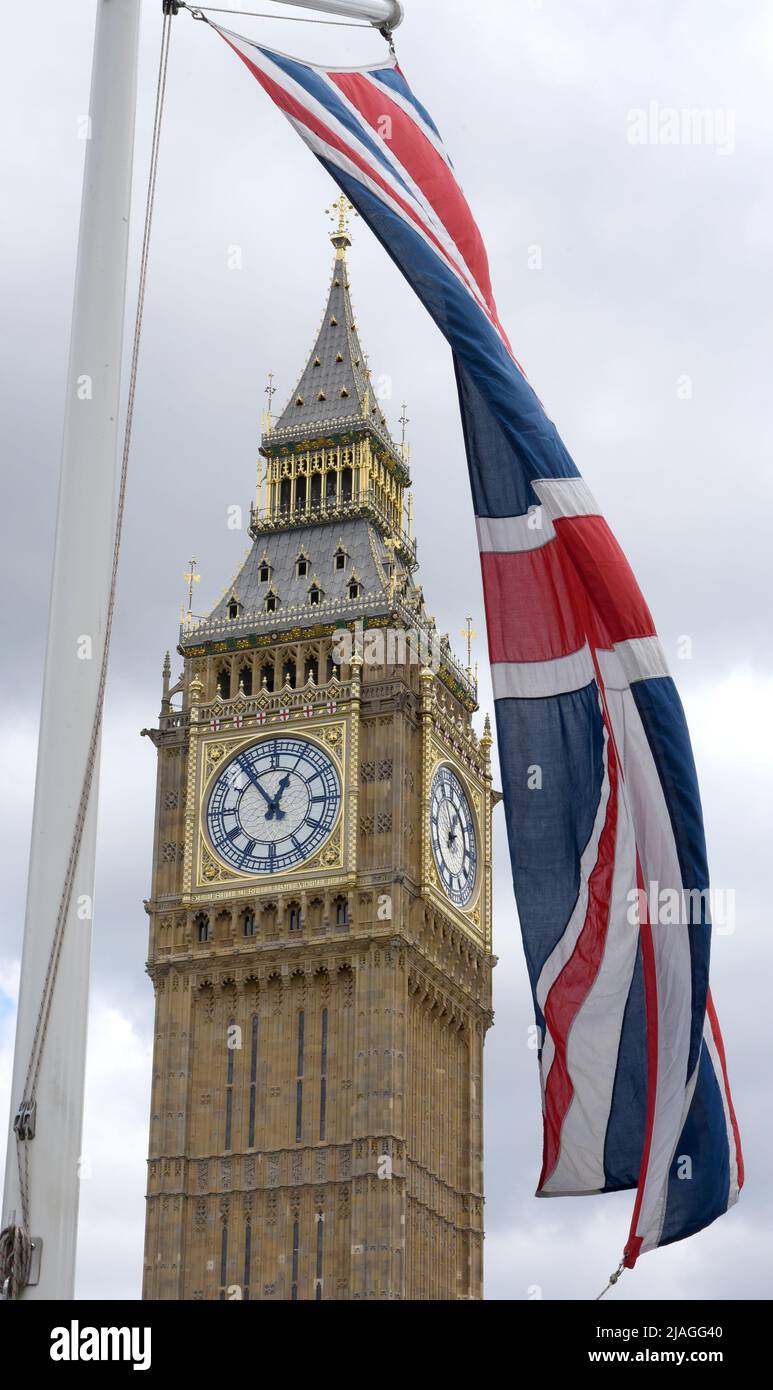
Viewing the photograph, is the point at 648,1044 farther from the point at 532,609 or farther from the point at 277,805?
the point at 277,805

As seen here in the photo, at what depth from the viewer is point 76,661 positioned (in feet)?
50.9

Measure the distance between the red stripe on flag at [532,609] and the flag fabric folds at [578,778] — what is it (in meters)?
0.02

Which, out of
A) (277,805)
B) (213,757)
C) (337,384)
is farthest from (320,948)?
(337,384)

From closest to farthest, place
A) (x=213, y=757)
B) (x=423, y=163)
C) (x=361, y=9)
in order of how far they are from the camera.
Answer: (x=361, y=9)
(x=423, y=163)
(x=213, y=757)

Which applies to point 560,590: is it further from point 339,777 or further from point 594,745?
point 339,777

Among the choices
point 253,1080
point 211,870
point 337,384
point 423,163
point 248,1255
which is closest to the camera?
point 423,163

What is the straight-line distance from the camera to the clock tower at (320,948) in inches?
2591

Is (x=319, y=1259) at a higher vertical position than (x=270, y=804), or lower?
lower

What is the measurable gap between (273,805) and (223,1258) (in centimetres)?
1293

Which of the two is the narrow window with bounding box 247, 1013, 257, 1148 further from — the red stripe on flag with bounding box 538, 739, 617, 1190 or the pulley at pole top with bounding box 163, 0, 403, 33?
the pulley at pole top with bounding box 163, 0, 403, 33

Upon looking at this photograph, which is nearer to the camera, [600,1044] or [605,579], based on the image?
[600,1044]

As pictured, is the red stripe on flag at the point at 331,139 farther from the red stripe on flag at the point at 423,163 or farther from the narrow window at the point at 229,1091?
the narrow window at the point at 229,1091

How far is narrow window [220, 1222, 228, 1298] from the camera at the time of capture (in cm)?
6588
